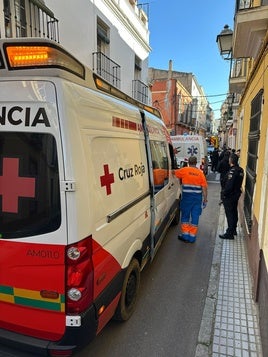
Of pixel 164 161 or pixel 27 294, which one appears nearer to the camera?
pixel 27 294

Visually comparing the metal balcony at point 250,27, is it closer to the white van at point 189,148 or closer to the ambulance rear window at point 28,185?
the ambulance rear window at point 28,185

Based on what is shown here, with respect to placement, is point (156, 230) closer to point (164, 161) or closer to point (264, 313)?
point (164, 161)

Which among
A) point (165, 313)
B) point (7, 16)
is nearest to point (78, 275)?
point (165, 313)

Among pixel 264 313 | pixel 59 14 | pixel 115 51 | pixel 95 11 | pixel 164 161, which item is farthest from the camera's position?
pixel 115 51

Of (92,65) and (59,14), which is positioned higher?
(59,14)

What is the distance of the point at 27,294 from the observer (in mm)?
1974

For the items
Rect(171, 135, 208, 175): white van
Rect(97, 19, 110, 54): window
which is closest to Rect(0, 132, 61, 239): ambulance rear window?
Rect(97, 19, 110, 54): window

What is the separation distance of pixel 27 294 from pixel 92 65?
20.5 feet

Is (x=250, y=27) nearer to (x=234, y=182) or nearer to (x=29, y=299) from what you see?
(x=234, y=182)

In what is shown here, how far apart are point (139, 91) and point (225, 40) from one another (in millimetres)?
4308

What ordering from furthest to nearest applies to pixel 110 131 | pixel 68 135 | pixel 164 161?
pixel 164 161
pixel 110 131
pixel 68 135

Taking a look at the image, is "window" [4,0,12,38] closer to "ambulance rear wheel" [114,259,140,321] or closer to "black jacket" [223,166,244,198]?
"ambulance rear wheel" [114,259,140,321]

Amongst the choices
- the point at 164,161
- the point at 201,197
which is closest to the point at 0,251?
the point at 164,161

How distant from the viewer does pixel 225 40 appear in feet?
20.1
